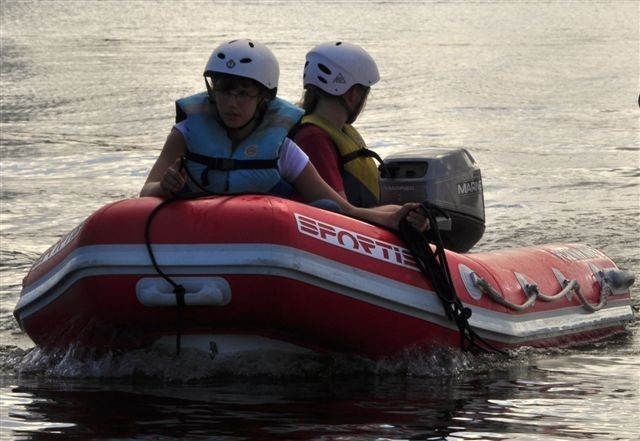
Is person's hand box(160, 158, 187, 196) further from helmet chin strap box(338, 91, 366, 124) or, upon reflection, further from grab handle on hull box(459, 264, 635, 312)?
grab handle on hull box(459, 264, 635, 312)

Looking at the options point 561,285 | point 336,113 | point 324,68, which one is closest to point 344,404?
point 336,113

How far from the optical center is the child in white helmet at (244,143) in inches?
242

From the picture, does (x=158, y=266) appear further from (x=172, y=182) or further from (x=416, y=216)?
(x=416, y=216)

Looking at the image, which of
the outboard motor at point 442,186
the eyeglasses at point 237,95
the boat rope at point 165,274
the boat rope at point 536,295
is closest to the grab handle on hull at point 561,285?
the boat rope at point 536,295

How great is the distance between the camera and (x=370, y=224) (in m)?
6.26

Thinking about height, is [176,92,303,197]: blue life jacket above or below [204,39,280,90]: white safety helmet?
below

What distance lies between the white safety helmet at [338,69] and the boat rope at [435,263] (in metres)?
0.77

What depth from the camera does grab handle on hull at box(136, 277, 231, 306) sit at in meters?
5.71

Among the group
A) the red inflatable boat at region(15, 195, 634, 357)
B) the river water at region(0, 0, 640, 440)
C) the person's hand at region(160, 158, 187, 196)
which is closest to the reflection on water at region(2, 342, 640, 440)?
the river water at region(0, 0, 640, 440)

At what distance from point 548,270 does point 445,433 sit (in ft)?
7.73

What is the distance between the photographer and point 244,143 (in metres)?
6.26

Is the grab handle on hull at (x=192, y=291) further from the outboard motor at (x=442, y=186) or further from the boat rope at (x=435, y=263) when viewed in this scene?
the outboard motor at (x=442, y=186)

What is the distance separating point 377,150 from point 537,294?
6812 millimetres

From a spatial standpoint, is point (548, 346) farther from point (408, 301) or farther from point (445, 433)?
point (445, 433)
